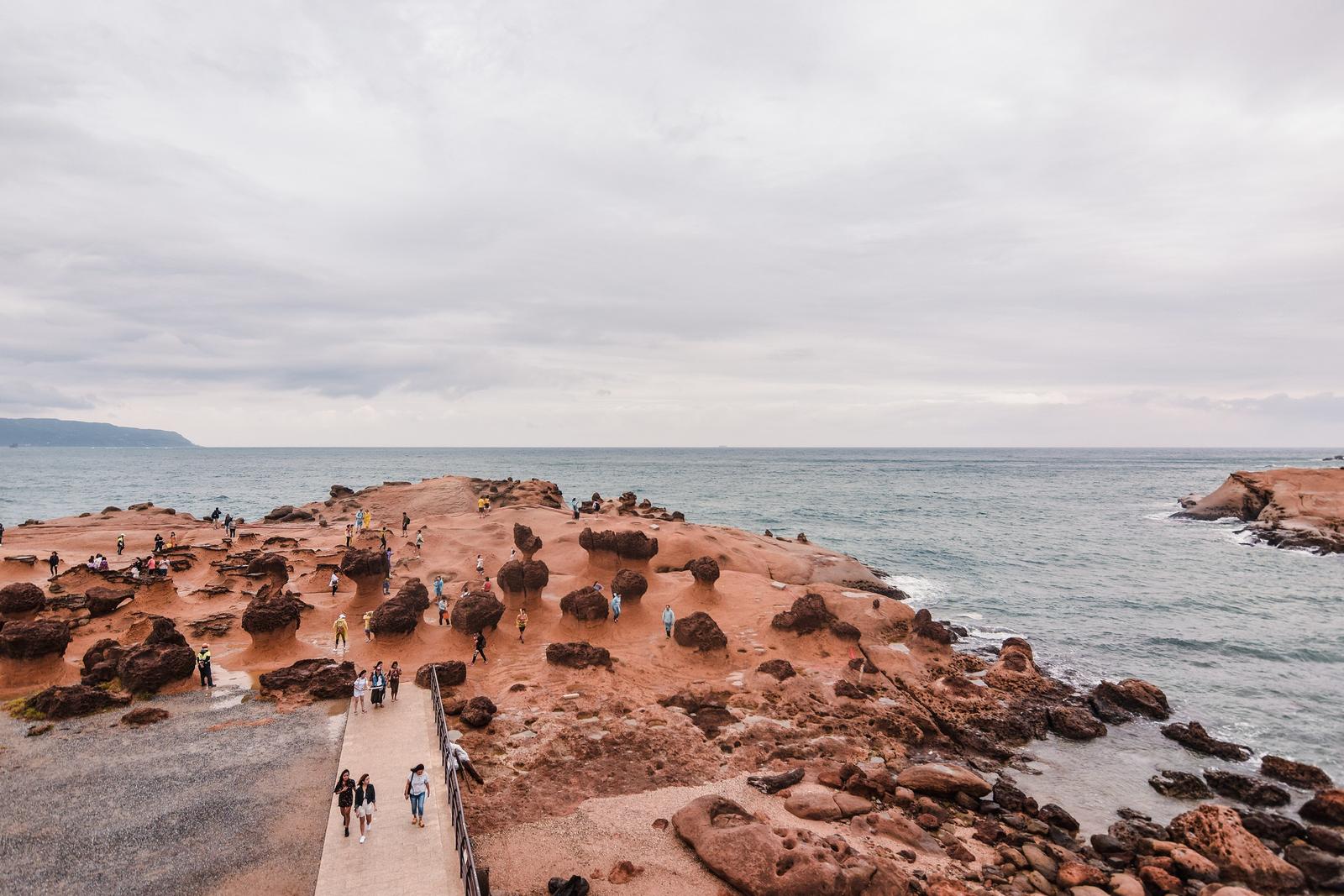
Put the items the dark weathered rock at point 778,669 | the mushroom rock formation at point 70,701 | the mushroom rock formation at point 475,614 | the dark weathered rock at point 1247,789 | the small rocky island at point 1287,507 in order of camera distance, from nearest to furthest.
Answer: the dark weathered rock at point 1247,789 < the mushroom rock formation at point 70,701 < the dark weathered rock at point 778,669 < the mushroom rock formation at point 475,614 < the small rocky island at point 1287,507

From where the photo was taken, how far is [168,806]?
48.9 ft

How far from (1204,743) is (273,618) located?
31.9 m

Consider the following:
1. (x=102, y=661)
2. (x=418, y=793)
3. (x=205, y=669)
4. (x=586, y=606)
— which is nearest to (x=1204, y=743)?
(x=586, y=606)

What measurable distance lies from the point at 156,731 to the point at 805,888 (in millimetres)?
17539

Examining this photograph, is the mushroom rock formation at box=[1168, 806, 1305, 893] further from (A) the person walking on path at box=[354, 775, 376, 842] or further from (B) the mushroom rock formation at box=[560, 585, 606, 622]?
(B) the mushroom rock formation at box=[560, 585, 606, 622]

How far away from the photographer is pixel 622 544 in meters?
33.7

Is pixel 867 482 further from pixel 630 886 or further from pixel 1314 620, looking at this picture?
pixel 630 886

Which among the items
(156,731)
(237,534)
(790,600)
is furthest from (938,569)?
(237,534)

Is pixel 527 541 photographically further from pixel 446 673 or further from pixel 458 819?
pixel 458 819

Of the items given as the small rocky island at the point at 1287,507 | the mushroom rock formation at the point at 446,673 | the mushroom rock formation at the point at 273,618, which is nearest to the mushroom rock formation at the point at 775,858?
the mushroom rock formation at the point at 446,673

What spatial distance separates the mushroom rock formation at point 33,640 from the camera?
2133cm

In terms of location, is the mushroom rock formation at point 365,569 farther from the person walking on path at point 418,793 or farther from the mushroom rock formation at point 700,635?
the person walking on path at point 418,793

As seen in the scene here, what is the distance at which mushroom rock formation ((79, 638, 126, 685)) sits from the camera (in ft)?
70.1

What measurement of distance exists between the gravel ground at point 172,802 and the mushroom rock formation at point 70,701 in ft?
1.27
